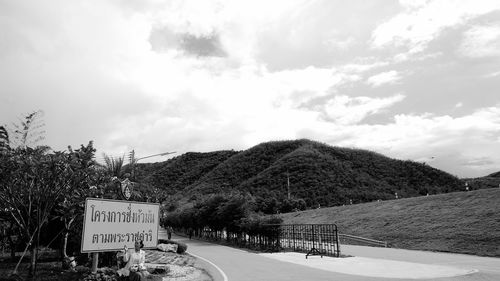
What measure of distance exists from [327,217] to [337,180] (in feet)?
153

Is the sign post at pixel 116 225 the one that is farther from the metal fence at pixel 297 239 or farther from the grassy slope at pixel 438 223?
the grassy slope at pixel 438 223

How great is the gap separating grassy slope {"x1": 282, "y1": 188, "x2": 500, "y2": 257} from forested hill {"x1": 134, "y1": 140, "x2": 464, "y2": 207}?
34756 mm

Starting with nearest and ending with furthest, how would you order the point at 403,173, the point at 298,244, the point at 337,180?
the point at 298,244 < the point at 337,180 < the point at 403,173

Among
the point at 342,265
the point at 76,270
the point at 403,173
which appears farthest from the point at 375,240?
the point at 403,173

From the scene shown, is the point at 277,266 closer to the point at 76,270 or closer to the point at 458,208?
the point at 76,270

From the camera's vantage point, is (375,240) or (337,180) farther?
(337,180)

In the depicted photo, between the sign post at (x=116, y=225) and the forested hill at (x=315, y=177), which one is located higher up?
the forested hill at (x=315, y=177)

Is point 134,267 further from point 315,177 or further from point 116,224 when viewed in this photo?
point 315,177

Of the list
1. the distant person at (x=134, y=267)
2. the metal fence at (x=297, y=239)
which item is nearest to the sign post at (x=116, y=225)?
the distant person at (x=134, y=267)

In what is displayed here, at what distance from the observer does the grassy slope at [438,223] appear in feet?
76.0

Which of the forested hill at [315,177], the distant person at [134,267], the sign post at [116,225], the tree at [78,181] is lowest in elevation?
the distant person at [134,267]

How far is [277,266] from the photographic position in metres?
16.9

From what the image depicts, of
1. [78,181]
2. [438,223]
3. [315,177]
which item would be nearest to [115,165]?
[78,181]

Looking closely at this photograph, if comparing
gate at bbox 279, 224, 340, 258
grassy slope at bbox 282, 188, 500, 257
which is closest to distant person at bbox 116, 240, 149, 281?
gate at bbox 279, 224, 340, 258
